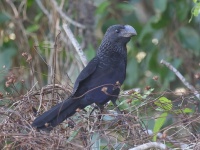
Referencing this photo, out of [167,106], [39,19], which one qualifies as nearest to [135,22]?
[39,19]

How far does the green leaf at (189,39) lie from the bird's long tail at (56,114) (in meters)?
2.97

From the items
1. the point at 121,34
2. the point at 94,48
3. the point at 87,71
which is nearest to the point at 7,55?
the point at 94,48

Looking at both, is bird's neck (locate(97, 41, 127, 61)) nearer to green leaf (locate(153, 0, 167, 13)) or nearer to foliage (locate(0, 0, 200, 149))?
foliage (locate(0, 0, 200, 149))

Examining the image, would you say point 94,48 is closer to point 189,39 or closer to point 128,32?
point 189,39

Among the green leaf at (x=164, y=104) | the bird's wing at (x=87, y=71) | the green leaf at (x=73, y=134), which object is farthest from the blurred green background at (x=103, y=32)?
the green leaf at (x=73, y=134)

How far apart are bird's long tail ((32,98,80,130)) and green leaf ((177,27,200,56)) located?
2.97 m

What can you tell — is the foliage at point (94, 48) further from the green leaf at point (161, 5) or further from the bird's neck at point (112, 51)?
the bird's neck at point (112, 51)

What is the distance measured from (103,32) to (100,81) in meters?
2.99

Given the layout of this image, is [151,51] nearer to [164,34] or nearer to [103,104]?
[164,34]

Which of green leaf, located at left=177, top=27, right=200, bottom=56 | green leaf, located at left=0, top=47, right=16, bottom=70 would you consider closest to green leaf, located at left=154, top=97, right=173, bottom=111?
green leaf, located at left=177, top=27, right=200, bottom=56

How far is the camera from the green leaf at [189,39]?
6902 mm

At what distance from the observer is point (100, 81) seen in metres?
4.43

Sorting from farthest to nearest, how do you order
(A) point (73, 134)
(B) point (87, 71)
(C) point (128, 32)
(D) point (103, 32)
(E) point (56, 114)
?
(D) point (103, 32)
(C) point (128, 32)
(B) point (87, 71)
(E) point (56, 114)
(A) point (73, 134)

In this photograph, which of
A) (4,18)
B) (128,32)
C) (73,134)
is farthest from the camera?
(4,18)
